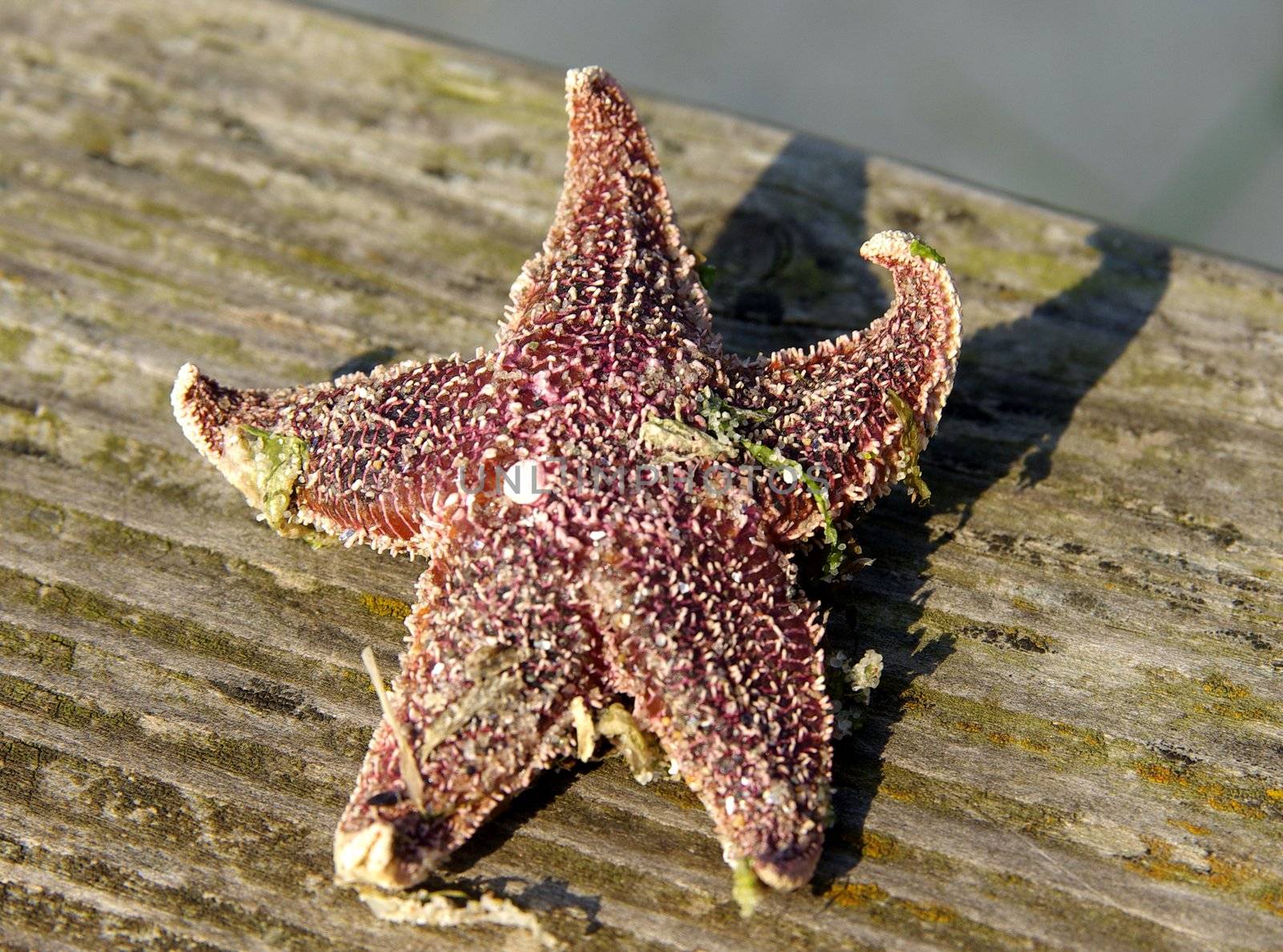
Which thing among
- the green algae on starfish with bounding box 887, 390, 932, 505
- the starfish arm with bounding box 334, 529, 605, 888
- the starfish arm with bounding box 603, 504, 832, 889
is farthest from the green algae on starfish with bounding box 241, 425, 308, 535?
the green algae on starfish with bounding box 887, 390, 932, 505

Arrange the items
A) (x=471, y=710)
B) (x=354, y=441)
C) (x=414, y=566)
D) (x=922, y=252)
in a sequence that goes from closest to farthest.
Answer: (x=471, y=710), (x=354, y=441), (x=922, y=252), (x=414, y=566)

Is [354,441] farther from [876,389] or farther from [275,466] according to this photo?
[876,389]

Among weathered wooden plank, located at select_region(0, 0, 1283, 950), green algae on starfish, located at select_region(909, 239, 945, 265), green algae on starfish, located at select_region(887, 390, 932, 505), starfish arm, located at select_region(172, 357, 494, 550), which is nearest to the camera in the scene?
weathered wooden plank, located at select_region(0, 0, 1283, 950)

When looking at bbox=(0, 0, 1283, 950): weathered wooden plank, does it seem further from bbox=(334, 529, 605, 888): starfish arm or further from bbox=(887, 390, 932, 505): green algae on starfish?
bbox=(887, 390, 932, 505): green algae on starfish

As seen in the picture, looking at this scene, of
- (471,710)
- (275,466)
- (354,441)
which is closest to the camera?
(471,710)

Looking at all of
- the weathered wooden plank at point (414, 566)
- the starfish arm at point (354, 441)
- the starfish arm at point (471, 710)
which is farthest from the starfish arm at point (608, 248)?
the weathered wooden plank at point (414, 566)

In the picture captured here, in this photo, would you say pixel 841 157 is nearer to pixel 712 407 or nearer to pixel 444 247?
pixel 444 247

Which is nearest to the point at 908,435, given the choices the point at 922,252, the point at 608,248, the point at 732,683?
the point at 922,252

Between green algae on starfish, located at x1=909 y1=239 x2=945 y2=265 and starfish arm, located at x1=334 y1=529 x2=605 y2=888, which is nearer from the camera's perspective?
starfish arm, located at x1=334 y1=529 x2=605 y2=888
